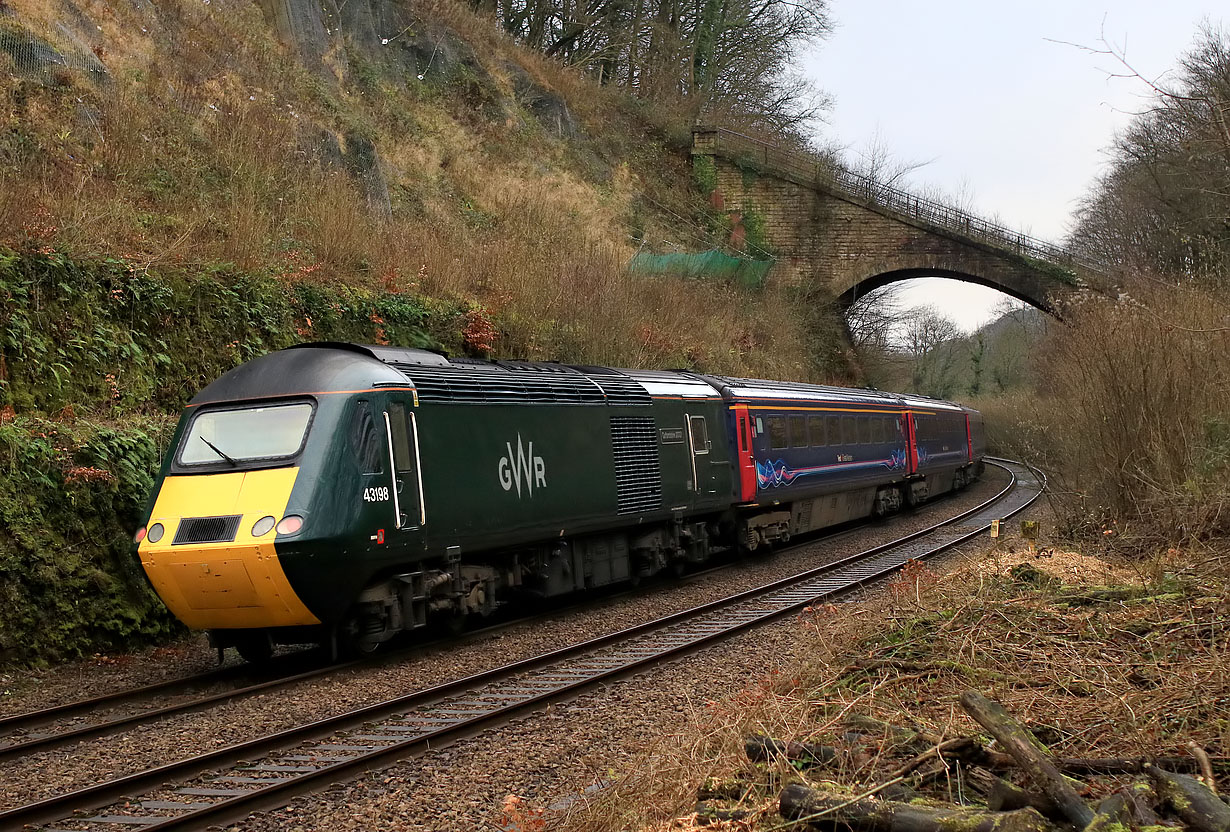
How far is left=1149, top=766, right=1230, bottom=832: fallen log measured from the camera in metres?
3.92

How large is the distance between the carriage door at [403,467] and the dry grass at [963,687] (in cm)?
330

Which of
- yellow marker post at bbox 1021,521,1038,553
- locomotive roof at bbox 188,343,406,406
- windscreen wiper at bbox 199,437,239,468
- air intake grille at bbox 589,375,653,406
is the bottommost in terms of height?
yellow marker post at bbox 1021,521,1038,553

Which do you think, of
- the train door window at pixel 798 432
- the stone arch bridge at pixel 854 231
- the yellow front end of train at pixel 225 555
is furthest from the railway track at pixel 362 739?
the stone arch bridge at pixel 854 231

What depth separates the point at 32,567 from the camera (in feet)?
31.9

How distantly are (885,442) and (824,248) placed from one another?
15148 mm

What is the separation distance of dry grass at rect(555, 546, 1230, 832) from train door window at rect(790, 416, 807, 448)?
30.9ft

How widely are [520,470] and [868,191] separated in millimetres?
28615

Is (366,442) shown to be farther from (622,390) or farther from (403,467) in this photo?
(622,390)

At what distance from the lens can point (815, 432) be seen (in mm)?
19547

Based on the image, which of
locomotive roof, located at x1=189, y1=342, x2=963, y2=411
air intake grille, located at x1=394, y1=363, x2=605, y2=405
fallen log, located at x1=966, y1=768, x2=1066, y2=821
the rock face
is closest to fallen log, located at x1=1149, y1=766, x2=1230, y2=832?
fallen log, located at x1=966, y1=768, x2=1066, y2=821

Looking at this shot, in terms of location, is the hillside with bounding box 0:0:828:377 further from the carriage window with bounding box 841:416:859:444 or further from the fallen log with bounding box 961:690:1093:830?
the fallen log with bounding box 961:690:1093:830

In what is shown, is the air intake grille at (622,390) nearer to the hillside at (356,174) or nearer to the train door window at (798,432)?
the train door window at (798,432)

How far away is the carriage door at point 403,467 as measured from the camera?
9797mm

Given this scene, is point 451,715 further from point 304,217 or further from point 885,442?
point 885,442
